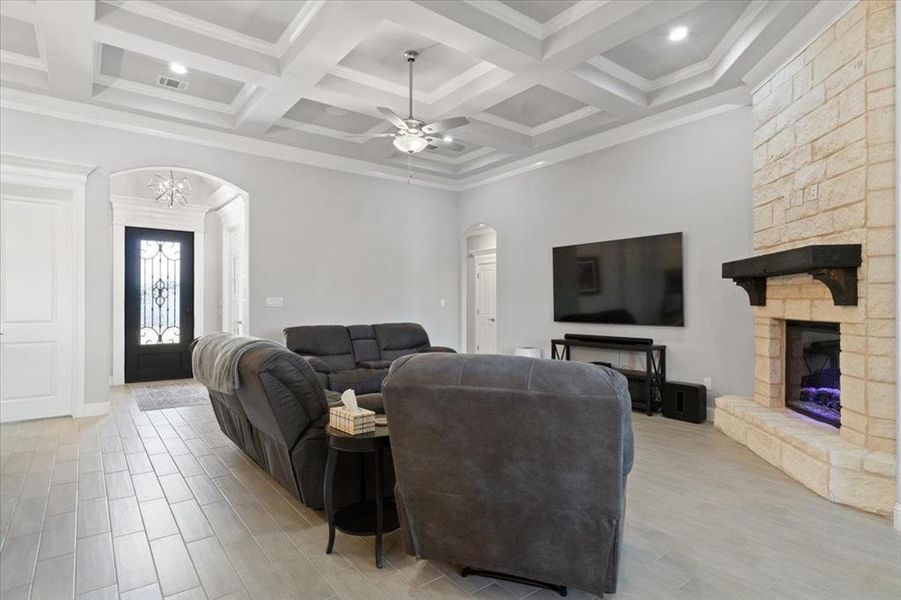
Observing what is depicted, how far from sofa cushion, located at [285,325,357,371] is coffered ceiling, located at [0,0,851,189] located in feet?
8.01

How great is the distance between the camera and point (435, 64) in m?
4.51

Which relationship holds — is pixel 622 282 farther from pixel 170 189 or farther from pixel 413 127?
pixel 170 189

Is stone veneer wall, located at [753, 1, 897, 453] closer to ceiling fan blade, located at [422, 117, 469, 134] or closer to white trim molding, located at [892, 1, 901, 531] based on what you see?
white trim molding, located at [892, 1, 901, 531]

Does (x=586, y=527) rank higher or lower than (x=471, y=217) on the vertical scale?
lower

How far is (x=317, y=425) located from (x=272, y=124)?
13.6 ft

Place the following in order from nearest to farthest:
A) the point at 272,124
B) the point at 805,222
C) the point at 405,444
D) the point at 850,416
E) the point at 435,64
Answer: the point at 405,444 → the point at 850,416 → the point at 805,222 → the point at 435,64 → the point at 272,124

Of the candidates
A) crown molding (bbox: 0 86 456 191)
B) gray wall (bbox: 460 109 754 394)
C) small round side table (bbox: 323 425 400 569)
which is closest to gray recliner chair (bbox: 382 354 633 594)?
small round side table (bbox: 323 425 400 569)

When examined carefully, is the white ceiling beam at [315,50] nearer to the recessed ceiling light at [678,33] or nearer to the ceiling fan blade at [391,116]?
the ceiling fan blade at [391,116]

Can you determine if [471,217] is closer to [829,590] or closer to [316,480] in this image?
[316,480]

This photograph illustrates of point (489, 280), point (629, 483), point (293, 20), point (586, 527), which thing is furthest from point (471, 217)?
point (586, 527)

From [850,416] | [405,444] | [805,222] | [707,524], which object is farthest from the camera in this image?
[805,222]

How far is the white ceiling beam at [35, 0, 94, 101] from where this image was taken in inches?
131

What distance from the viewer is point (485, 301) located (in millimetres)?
9227

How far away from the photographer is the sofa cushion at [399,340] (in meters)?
6.28
